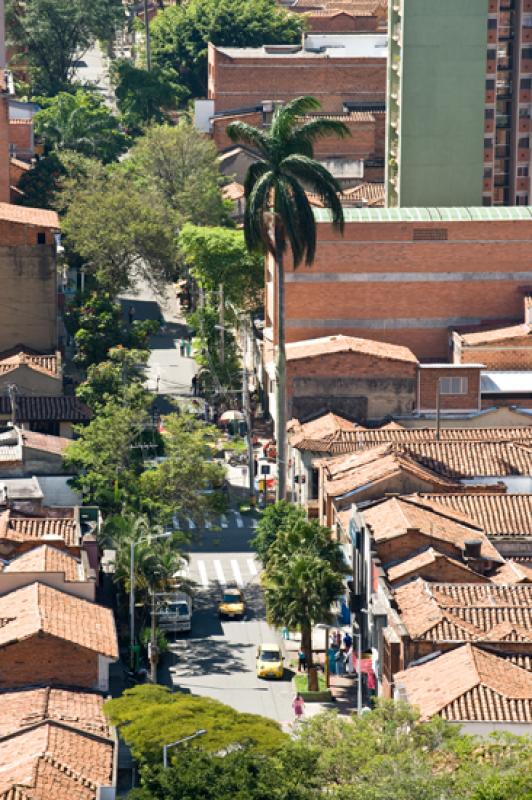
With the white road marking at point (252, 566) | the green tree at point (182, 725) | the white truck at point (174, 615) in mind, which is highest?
the green tree at point (182, 725)

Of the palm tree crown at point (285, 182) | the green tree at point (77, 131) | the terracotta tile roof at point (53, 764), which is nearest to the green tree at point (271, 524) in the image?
the palm tree crown at point (285, 182)

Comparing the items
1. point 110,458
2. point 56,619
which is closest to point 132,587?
point 56,619

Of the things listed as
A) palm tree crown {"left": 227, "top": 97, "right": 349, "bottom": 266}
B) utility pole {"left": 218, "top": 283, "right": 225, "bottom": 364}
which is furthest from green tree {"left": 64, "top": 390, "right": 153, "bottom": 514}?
utility pole {"left": 218, "top": 283, "right": 225, "bottom": 364}

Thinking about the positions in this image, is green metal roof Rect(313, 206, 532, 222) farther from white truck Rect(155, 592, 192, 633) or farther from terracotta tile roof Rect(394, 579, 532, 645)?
terracotta tile roof Rect(394, 579, 532, 645)

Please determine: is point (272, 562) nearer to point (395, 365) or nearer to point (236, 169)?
point (395, 365)

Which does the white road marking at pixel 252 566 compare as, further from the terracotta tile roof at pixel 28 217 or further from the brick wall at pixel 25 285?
the terracotta tile roof at pixel 28 217

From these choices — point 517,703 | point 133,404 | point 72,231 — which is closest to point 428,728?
point 517,703

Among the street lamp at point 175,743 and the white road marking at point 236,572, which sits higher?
the street lamp at point 175,743
